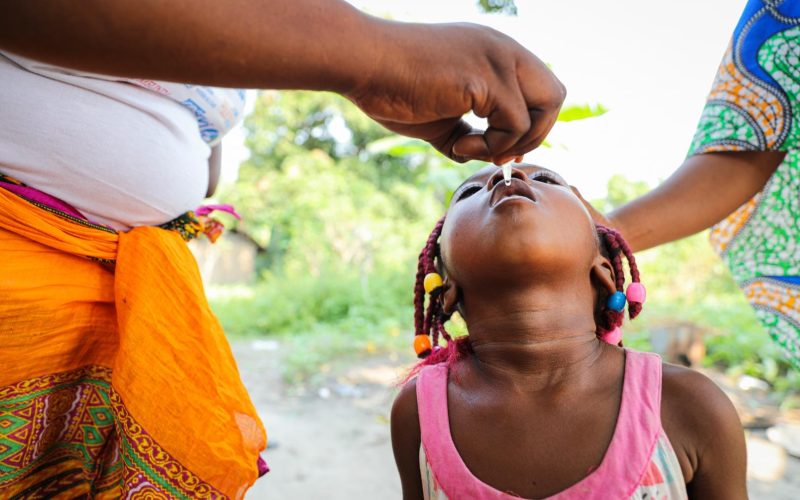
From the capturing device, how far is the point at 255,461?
4.09 feet

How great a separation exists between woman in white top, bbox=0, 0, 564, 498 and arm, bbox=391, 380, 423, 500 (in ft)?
1.13

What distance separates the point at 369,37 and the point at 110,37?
1.07 feet

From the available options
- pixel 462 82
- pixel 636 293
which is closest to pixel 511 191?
pixel 636 293

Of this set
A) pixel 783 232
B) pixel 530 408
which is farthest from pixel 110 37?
pixel 783 232

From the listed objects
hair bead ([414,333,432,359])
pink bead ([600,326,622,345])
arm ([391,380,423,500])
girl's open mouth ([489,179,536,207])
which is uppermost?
girl's open mouth ([489,179,536,207])

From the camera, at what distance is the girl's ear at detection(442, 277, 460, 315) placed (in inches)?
55.6

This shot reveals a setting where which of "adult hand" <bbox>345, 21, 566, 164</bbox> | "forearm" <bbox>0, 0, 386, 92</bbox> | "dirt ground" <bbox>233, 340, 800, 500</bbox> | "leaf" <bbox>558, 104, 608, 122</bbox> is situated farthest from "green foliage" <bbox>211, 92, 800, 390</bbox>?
"forearm" <bbox>0, 0, 386, 92</bbox>

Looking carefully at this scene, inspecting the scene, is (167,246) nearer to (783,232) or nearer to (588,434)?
(588,434)

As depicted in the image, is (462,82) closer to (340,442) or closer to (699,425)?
(699,425)

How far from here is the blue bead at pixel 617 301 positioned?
1359mm

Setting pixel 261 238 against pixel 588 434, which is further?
pixel 261 238

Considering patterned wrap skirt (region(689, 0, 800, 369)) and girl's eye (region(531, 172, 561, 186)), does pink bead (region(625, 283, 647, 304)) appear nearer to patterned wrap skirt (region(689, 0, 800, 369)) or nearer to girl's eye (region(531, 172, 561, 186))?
girl's eye (region(531, 172, 561, 186))

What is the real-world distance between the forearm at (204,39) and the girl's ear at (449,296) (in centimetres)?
74

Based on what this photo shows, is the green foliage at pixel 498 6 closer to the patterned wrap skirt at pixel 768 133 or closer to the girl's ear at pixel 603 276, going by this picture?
the girl's ear at pixel 603 276
